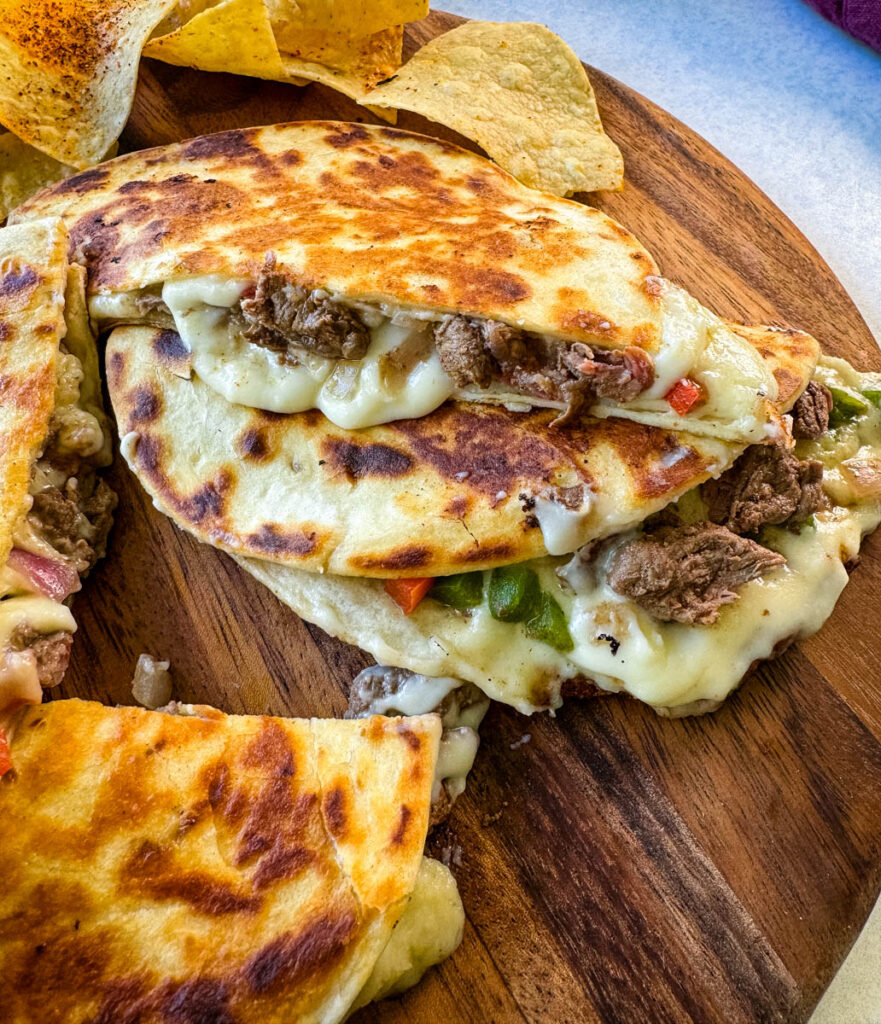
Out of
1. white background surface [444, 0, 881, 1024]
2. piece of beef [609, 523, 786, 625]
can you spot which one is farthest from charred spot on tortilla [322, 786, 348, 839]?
white background surface [444, 0, 881, 1024]

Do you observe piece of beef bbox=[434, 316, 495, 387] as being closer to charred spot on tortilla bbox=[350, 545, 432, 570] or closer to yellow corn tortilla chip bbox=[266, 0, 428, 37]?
charred spot on tortilla bbox=[350, 545, 432, 570]

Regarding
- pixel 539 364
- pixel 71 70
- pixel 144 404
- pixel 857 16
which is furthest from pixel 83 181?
pixel 857 16

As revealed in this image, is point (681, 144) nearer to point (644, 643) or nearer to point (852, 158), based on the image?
point (852, 158)

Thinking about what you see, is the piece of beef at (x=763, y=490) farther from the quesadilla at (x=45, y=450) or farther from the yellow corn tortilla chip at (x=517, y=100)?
the quesadilla at (x=45, y=450)

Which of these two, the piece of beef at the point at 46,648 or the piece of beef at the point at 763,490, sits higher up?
the piece of beef at the point at 763,490

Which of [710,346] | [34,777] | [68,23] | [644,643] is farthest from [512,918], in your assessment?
[68,23]

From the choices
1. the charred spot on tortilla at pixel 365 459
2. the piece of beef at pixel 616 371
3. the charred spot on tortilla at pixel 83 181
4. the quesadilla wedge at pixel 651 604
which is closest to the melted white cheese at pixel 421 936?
the quesadilla wedge at pixel 651 604
